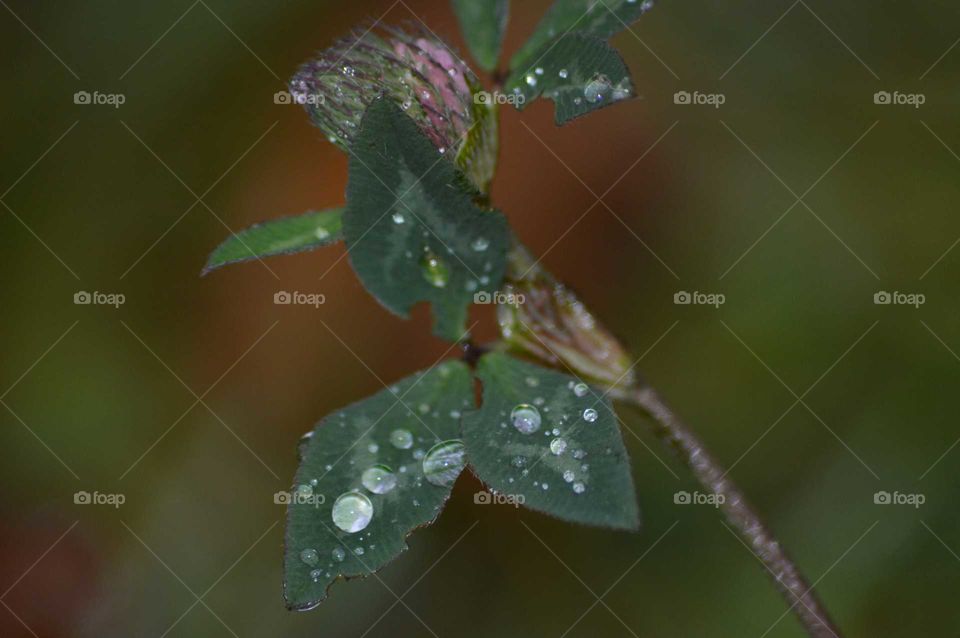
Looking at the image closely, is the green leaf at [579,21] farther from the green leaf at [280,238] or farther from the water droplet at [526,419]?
the water droplet at [526,419]

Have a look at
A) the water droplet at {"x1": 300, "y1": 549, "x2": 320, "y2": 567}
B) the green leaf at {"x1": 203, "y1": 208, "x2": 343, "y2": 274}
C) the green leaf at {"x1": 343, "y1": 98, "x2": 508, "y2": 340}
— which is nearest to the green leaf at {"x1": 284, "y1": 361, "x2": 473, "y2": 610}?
the water droplet at {"x1": 300, "y1": 549, "x2": 320, "y2": 567}

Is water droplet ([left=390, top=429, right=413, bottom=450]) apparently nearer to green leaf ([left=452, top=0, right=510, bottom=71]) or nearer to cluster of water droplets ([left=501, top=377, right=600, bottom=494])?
cluster of water droplets ([left=501, top=377, right=600, bottom=494])

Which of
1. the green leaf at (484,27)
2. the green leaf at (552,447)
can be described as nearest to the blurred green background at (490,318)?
the green leaf at (484,27)

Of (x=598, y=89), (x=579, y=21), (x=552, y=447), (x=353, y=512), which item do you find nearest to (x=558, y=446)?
(x=552, y=447)

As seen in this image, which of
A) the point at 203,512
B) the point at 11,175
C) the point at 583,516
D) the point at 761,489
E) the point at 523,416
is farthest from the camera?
the point at 11,175

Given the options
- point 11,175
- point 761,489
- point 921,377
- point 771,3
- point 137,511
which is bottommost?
point 137,511

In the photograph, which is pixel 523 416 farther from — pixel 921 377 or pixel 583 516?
pixel 921 377

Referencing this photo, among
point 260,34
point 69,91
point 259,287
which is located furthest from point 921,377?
point 69,91
